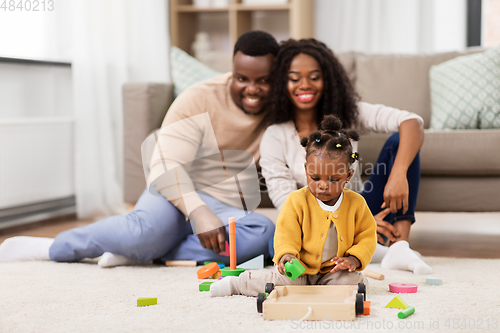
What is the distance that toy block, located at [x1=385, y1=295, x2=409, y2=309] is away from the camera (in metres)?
0.96

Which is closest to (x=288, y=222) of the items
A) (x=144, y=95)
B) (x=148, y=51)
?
(x=144, y=95)

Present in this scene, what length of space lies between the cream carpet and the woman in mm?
145

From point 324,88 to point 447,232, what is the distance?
0.89m

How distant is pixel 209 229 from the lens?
1.29 metres

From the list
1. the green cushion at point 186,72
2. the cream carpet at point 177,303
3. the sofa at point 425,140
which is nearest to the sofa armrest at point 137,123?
the sofa at point 425,140

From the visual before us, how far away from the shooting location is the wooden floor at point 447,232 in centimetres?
162

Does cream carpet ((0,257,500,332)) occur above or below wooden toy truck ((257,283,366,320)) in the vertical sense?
below

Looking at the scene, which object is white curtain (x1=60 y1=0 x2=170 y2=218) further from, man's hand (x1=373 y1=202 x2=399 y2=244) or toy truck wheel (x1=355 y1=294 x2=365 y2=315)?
toy truck wheel (x1=355 y1=294 x2=365 y2=315)

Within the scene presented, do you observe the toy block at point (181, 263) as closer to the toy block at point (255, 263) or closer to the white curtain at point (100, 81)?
the toy block at point (255, 263)

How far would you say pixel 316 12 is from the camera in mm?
3209

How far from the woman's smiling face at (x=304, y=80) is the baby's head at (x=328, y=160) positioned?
38 cm

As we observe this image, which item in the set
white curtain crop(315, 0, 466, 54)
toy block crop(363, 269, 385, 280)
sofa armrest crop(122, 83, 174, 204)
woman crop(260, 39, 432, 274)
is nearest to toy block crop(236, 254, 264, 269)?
woman crop(260, 39, 432, 274)

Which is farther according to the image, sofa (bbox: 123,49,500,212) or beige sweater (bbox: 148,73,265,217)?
sofa (bbox: 123,49,500,212)

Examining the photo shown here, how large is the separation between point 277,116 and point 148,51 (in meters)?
1.49
